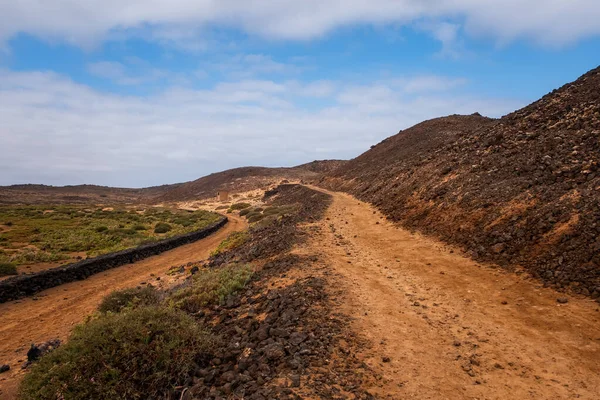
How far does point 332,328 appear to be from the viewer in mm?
6781

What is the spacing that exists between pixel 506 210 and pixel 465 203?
246cm

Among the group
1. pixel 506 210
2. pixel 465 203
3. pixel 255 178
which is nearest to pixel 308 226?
pixel 465 203

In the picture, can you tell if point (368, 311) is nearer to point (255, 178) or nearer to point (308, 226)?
point (308, 226)

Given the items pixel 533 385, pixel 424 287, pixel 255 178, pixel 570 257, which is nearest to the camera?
pixel 533 385

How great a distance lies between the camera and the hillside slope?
9.08 m

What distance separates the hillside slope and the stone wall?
17.1 m

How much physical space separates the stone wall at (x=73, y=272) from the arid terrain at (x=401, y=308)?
0.65m

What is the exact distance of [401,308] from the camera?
7.96 m

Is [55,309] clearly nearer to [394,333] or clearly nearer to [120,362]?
[120,362]

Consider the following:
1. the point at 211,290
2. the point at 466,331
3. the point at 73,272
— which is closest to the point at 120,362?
the point at 211,290

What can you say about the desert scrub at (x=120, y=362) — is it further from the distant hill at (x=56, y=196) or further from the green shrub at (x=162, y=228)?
the distant hill at (x=56, y=196)

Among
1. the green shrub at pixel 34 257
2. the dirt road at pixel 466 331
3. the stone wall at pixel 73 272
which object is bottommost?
the stone wall at pixel 73 272

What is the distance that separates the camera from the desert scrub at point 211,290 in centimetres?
990

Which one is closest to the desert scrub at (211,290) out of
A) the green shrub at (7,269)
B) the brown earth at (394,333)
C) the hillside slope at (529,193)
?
the brown earth at (394,333)
